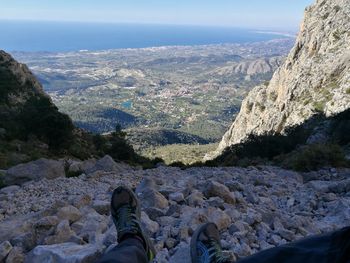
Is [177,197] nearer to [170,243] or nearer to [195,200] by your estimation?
[195,200]

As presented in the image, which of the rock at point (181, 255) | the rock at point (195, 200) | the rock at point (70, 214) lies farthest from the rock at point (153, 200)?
the rock at point (181, 255)

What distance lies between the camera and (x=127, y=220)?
3824 millimetres

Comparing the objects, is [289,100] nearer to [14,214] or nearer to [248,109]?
[248,109]

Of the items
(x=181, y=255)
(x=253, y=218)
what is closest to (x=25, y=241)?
(x=181, y=255)

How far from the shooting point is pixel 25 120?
64.9ft

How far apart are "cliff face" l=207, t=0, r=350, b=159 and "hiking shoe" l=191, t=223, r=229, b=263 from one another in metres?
31.9

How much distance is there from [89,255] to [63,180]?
5.24 meters

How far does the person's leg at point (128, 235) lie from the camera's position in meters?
2.79

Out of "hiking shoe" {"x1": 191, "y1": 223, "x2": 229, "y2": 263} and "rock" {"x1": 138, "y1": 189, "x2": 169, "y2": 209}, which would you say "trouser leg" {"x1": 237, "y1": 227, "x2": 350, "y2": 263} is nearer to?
"hiking shoe" {"x1": 191, "y1": 223, "x2": 229, "y2": 263}

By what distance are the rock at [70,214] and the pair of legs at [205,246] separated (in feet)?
2.50

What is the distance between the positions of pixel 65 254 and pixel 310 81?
48.2 metres

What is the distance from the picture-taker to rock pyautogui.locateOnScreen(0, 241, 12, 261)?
3.87 m

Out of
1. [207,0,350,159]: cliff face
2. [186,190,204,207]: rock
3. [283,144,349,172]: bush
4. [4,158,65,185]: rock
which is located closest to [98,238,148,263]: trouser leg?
[186,190,204,207]: rock

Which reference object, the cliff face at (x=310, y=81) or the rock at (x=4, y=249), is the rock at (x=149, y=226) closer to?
the rock at (x=4, y=249)
